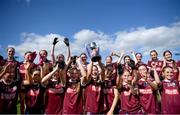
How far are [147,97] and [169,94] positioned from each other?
696 mm

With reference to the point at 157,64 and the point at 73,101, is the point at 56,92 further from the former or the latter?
the point at 157,64

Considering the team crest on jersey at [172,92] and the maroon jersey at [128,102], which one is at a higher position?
the team crest on jersey at [172,92]

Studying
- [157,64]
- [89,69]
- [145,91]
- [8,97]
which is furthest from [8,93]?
[157,64]

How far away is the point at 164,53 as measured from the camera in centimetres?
1145

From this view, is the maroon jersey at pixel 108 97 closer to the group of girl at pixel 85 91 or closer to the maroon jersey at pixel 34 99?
the group of girl at pixel 85 91

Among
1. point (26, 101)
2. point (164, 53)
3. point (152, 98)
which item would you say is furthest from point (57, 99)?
point (164, 53)

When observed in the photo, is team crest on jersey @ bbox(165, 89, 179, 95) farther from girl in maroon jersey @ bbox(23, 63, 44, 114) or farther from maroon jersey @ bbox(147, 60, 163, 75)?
girl in maroon jersey @ bbox(23, 63, 44, 114)

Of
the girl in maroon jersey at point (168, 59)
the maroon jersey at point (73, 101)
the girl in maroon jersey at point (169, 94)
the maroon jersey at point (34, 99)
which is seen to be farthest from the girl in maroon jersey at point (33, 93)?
the girl in maroon jersey at point (168, 59)

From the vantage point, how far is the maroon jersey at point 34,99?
8.66 meters

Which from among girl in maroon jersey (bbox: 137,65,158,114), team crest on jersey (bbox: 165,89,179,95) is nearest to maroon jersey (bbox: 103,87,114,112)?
girl in maroon jersey (bbox: 137,65,158,114)

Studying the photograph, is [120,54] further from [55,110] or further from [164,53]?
[55,110]

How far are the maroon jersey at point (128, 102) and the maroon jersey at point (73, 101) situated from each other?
1383 mm

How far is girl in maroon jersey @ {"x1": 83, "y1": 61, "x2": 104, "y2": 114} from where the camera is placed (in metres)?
8.80

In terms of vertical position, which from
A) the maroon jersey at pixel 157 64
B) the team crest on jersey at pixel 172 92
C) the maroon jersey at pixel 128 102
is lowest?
the maroon jersey at pixel 128 102
